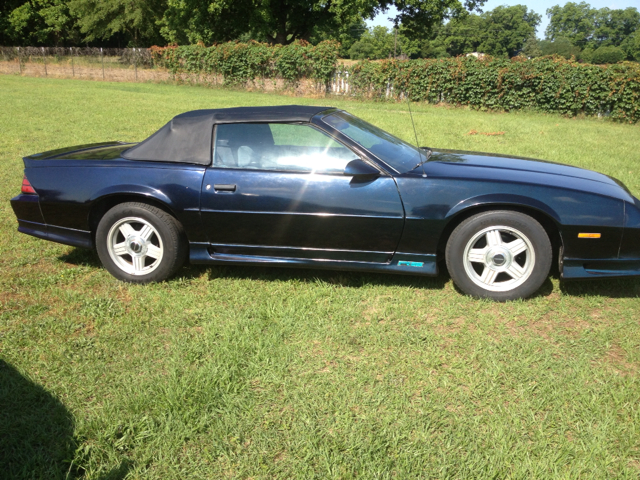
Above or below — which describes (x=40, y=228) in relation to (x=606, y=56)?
below

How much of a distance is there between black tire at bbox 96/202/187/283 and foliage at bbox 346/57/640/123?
56.1 ft

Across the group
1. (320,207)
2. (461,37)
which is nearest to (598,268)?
(320,207)

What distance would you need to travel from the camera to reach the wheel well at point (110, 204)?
4.00m

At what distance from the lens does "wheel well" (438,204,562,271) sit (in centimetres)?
369

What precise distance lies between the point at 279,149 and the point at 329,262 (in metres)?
0.95

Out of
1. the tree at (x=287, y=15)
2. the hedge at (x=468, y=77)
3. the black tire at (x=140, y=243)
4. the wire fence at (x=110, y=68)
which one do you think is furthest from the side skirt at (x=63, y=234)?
the tree at (x=287, y=15)

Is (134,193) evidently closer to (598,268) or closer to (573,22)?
(598,268)

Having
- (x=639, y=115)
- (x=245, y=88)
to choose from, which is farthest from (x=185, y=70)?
(x=639, y=115)

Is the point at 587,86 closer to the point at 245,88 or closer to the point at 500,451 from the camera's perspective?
the point at 245,88

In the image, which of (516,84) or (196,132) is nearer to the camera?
(196,132)

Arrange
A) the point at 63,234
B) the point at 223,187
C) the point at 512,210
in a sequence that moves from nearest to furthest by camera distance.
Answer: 1. the point at 512,210
2. the point at 223,187
3. the point at 63,234

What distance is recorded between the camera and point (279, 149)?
12.9 feet

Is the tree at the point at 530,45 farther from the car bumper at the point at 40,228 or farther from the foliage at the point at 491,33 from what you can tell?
the car bumper at the point at 40,228

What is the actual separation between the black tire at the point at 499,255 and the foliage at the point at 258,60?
800 inches
